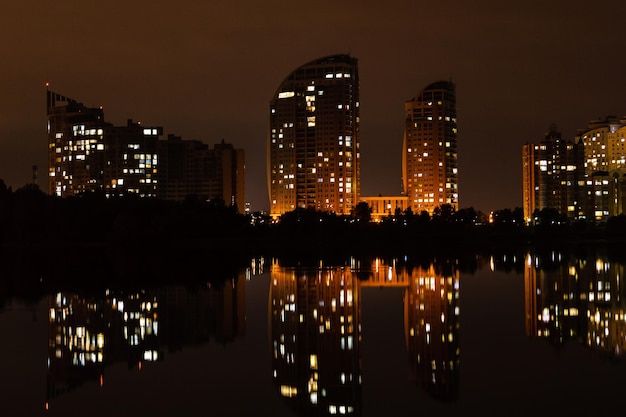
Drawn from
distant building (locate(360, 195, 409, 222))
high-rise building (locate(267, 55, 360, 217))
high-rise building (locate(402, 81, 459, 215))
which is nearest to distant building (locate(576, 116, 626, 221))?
high-rise building (locate(402, 81, 459, 215))

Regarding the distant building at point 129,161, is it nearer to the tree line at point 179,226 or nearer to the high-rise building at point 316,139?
the high-rise building at point 316,139

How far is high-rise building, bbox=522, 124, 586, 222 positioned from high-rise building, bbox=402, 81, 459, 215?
13.4 meters

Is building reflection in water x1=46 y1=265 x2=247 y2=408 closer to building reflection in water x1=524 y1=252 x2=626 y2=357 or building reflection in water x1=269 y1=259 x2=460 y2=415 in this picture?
building reflection in water x1=269 y1=259 x2=460 y2=415

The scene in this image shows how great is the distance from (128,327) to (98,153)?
462 ft

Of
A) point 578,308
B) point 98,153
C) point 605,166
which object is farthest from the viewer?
point 605,166

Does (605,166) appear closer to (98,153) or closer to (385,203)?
(385,203)

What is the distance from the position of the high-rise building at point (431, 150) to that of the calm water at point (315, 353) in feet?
451

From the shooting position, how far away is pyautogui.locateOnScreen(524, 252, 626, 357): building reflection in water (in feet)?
63.2

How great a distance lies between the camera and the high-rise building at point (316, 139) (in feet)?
488

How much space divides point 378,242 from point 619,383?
257 ft

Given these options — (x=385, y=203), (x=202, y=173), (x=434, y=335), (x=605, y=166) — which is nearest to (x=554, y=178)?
(x=605, y=166)

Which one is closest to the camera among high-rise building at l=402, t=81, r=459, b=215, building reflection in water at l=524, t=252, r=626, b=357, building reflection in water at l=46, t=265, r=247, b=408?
building reflection in water at l=46, t=265, r=247, b=408

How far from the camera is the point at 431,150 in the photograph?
169750mm

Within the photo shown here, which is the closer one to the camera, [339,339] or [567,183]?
[339,339]
